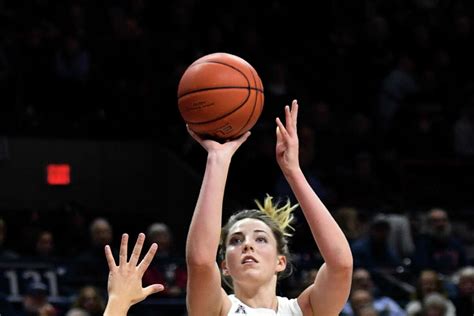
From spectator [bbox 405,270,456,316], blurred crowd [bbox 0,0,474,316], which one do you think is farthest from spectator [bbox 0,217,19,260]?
spectator [bbox 405,270,456,316]

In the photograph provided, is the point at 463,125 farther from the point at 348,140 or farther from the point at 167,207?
the point at 167,207

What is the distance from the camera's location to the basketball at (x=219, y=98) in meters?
4.95

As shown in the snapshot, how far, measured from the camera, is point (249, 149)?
39.8 feet

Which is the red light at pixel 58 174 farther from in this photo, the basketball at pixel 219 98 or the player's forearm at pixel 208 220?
the player's forearm at pixel 208 220

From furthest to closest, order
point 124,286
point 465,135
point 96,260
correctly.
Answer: point 465,135 < point 96,260 < point 124,286

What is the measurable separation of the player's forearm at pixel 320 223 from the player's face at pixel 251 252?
332 mm


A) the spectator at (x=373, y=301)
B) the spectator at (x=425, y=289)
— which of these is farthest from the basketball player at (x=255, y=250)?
the spectator at (x=425, y=289)

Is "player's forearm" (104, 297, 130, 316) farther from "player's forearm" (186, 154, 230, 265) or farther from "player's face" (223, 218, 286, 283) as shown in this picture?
"player's face" (223, 218, 286, 283)

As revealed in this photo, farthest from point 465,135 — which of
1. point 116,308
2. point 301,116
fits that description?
point 116,308

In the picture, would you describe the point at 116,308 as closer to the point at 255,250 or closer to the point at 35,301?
the point at 255,250

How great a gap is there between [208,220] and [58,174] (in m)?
7.80

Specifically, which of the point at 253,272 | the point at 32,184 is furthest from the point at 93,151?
the point at 253,272

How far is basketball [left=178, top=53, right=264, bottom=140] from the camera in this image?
4.95 meters

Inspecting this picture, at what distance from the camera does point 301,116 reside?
12758 mm
